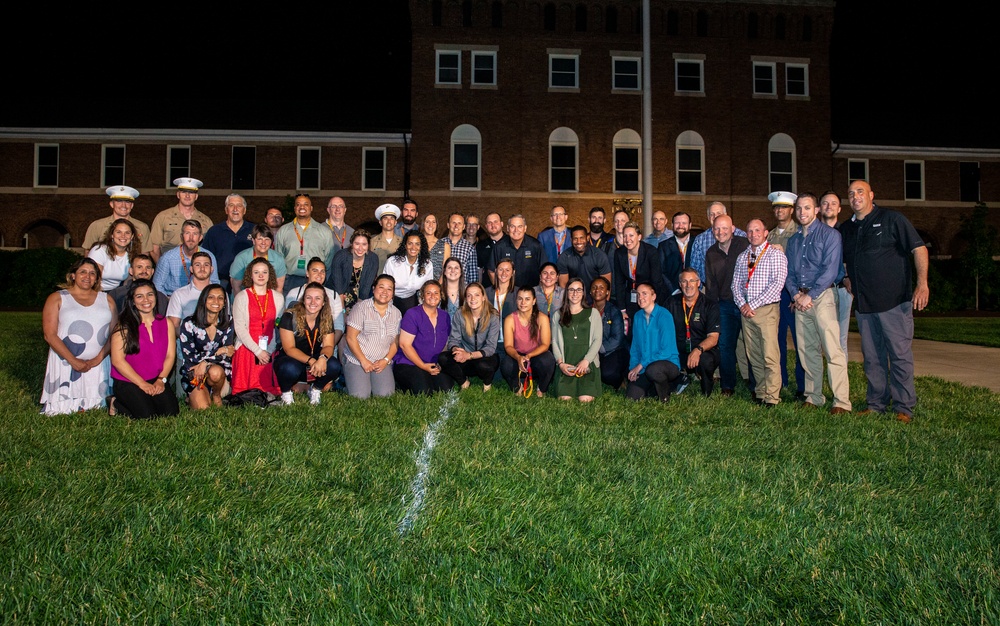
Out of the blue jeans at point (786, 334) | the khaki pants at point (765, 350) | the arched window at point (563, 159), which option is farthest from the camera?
the arched window at point (563, 159)

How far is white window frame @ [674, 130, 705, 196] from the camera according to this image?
26.9 m

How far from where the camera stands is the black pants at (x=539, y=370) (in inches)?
311

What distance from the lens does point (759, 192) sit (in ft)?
89.2

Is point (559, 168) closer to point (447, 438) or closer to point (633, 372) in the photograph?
point (633, 372)

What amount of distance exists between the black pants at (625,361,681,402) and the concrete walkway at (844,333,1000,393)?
4.15 meters

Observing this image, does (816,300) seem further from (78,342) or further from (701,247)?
(78,342)

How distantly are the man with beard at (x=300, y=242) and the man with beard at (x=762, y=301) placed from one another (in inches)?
195

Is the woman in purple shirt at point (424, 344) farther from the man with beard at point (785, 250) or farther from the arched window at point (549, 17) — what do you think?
the arched window at point (549, 17)

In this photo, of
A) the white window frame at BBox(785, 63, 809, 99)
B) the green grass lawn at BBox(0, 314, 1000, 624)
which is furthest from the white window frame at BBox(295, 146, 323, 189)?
the green grass lawn at BBox(0, 314, 1000, 624)

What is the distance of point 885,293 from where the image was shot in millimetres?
6898

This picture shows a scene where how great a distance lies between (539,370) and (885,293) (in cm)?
358

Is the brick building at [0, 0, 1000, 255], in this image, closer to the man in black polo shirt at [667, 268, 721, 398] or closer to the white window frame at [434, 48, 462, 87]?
the white window frame at [434, 48, 462, 87]

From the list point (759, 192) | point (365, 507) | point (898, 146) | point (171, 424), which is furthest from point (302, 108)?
point (365, 507)

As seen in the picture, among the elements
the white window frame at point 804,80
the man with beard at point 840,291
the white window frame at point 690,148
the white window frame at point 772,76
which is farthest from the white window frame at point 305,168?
the man with beard at point 840,291
